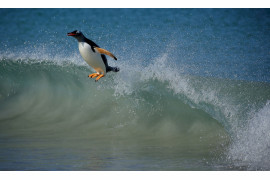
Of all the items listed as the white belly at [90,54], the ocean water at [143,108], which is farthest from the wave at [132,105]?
the white belly at [90,54]

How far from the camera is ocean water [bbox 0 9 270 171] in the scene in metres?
6.76

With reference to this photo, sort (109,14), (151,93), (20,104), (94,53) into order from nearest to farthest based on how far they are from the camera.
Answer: (94,53) → (151,93) → (20,104) → (109,14)

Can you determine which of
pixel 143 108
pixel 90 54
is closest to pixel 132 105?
pixel 143 108

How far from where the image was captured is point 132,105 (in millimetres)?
9500

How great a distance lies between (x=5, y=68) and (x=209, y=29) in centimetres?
1062

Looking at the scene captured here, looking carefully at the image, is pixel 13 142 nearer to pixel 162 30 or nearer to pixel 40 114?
pixel 40 114

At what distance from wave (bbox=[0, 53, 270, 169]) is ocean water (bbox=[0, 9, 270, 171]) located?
0.08 feet

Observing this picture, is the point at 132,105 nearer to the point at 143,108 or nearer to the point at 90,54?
the point at 143,108

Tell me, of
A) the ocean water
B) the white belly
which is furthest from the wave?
the white belly

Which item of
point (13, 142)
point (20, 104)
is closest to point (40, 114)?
point (20, 104)

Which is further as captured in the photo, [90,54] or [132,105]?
[132,105]

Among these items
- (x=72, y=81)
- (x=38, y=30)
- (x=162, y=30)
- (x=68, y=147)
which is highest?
(x=38, y=30)

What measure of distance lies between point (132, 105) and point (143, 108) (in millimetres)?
264

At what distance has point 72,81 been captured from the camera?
1089 centimetres
